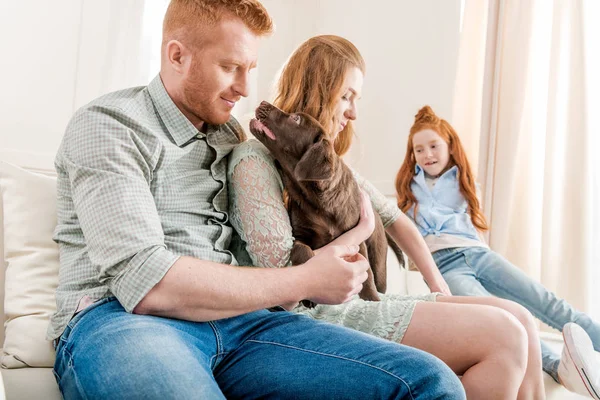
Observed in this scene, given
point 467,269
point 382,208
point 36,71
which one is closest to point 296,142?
point 382,208

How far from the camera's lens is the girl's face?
3078 millimetres

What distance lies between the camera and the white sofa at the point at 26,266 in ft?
4.58

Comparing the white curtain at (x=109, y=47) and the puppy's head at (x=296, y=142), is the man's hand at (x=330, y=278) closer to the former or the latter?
the puppy's head at (x=296, y=142)

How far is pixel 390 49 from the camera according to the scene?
14.4 feet

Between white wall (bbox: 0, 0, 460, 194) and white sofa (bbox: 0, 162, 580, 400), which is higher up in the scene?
white wall (bbox: 0, 0, 460, 194)

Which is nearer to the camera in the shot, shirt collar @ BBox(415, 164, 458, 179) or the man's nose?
the man's nose

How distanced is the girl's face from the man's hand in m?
1.86

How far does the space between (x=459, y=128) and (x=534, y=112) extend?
47 centimetres

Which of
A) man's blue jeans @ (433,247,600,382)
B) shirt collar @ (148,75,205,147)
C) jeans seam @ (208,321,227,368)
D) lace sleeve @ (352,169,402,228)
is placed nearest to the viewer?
jeans seam @ (208,321,227,368)

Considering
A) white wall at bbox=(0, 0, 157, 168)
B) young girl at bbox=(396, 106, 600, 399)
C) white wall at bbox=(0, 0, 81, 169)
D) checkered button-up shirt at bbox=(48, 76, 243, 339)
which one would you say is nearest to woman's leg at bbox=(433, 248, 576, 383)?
young girl at bbox=(396, 106, 600, 399)

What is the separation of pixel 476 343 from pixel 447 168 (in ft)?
6.14

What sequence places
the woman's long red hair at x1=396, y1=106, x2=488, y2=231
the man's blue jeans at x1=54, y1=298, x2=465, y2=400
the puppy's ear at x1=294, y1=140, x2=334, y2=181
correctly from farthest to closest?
1. the woman's long red hair at x1=396, y1=106, x2=488, y2=231
2. the puppy's ear at x1=294, y1=140, x2=334, y2=181
3. the man's blue jeans at x1=54, y1=298, x2=465, y2=400

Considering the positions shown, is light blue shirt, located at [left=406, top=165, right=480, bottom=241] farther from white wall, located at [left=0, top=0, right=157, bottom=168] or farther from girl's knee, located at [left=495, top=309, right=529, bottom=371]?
white wall, located at [left=0, top=0, right=157, bottom=168]

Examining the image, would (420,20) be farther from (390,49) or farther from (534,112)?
(534,112)
